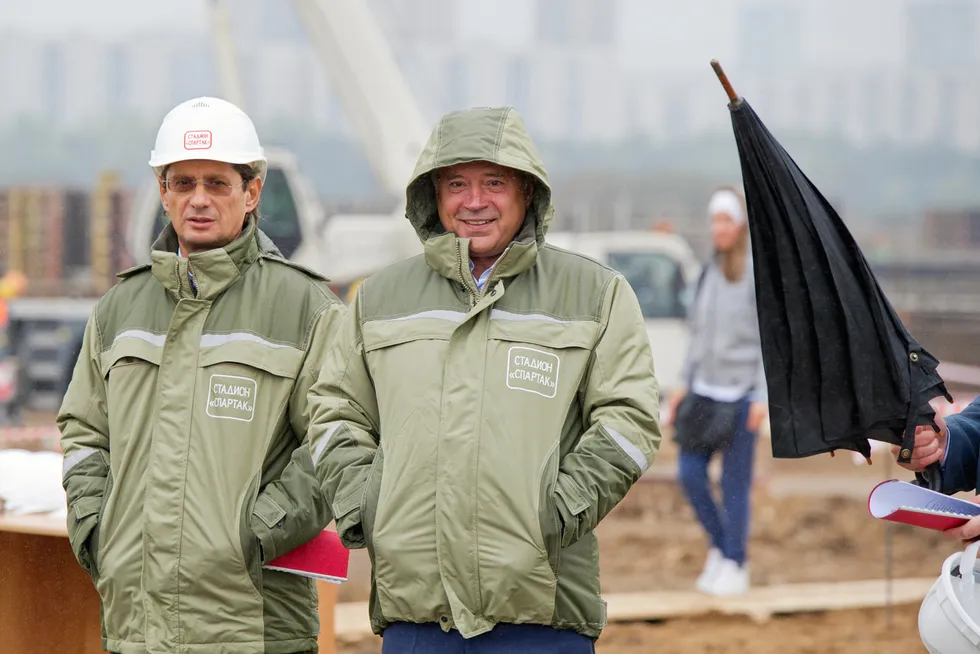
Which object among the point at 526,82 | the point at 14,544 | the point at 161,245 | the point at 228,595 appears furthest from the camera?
the point at 526,82

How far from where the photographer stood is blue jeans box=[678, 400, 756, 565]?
6488mm

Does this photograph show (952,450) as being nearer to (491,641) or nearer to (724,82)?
(724,82)

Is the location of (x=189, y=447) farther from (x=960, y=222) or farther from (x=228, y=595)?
(x=960, y=222)

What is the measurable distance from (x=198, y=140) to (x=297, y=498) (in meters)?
0.83

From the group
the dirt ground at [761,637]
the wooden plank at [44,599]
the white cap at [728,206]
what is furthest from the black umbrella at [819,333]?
the white cap at [728,206]

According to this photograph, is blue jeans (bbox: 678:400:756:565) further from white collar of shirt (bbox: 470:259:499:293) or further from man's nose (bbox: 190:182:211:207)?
man's nose (bbox: 190:182:211:207)

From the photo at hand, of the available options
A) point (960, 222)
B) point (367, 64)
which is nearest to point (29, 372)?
point (367, 64)

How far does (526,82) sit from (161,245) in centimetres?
2508

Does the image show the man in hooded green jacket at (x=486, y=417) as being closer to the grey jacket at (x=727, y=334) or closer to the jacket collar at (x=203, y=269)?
the jacket collar at (x=203, y=269)

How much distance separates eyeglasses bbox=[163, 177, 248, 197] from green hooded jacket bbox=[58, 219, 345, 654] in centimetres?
11

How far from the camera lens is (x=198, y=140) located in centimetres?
290

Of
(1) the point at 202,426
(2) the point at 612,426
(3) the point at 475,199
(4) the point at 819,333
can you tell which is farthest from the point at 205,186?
(4) the point at 819,333

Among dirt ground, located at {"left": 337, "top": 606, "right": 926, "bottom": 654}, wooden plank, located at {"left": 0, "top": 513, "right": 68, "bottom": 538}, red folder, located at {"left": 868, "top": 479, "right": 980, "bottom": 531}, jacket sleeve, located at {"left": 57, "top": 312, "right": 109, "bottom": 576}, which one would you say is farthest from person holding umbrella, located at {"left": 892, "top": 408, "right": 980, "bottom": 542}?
dirt ground, located at {"left": 337, "top": 606, "right": 926, "bottom": 654}

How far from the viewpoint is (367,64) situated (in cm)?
1234
